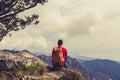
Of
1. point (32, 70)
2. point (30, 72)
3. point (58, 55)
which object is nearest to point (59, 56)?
point (58, 55)

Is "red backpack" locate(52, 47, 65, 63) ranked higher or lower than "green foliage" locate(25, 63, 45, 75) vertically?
higher

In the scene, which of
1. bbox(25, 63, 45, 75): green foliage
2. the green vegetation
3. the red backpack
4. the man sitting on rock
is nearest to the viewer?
the green vegetation

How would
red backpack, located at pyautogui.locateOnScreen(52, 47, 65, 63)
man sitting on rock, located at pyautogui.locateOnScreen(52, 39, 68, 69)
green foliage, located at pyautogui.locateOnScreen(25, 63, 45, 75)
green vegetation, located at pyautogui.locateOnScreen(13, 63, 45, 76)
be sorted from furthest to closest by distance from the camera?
red backpack, located at pyautogui.locateOnScreen(52, 47, 65, 63) → man sitting on rock, located at pyautogui.locateOnScreen(52, 39, 68, 69) → green foliage, located at pyautogui.locateOnScreen(25, 63, 45, 75) → green vegetation, located at pyautogui.locateOnScreen(13, 63, 45, 76)

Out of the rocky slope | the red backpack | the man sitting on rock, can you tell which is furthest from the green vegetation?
the red backpack

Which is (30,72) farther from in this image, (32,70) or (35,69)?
(35,69)

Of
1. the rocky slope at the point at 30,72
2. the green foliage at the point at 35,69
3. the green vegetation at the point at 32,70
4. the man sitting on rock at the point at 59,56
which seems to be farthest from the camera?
the man sitting on rock at the point at 59,56

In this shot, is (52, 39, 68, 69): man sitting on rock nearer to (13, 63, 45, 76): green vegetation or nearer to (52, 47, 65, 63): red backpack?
(52, 47, 65, 63): red backpack

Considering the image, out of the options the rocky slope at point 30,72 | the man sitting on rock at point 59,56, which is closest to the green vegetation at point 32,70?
the rocky slope at point 30,72

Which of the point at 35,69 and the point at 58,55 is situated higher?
the point at 58,55

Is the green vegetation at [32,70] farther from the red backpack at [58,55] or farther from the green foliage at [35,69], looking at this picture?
the red backpack at [58,55]

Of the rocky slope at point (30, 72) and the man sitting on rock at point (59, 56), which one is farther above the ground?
the man sitting on rock at point (59, 56)

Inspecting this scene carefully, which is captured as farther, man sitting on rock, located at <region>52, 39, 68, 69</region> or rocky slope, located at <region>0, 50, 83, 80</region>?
man sitting on rock, located at <region>52, 39, 68, 69</region>

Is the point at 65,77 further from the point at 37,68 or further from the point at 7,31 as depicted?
the point at 7,31

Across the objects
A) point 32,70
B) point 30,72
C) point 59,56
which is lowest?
point 30,72
